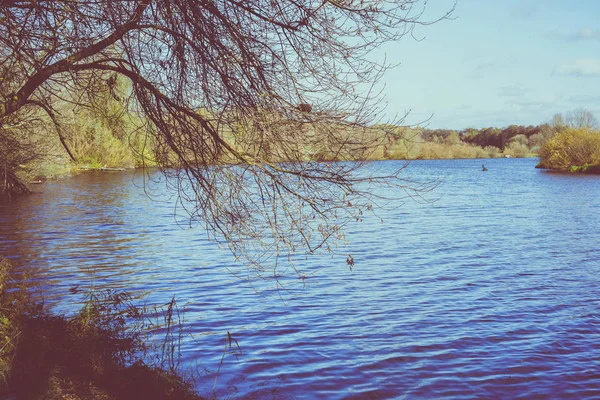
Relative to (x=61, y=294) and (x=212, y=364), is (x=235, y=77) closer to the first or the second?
(x=212, y=364)

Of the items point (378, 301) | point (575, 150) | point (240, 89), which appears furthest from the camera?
point (575, 150)

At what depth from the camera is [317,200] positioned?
6219 mm

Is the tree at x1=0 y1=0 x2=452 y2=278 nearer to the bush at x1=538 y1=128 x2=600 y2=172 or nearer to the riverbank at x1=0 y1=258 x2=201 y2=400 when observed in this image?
the riverbank at x1=0 y1=258 x2=201 y2=400

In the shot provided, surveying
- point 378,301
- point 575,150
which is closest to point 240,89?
point 378,301

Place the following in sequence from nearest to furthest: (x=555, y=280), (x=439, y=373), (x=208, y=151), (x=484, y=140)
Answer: (x=208, y=151)
(x=439, y=373)
(x=555, y=280)
(x=484, y=140)

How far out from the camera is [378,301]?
1255cm

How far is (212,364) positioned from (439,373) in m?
3.34

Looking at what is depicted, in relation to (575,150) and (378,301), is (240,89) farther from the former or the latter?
(575,150)

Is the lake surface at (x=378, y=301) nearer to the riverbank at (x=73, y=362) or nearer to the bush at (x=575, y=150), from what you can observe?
the riverbank at (x=73, y=362)

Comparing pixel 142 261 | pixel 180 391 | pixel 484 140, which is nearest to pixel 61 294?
pixel 142 261

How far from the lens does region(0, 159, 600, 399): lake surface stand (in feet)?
27.7

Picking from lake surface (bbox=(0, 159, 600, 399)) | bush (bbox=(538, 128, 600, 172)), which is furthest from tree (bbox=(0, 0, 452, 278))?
bush (bbox=(538, 128, 600, 172))

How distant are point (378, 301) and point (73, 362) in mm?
7262

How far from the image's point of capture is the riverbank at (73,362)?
19.7 ft
